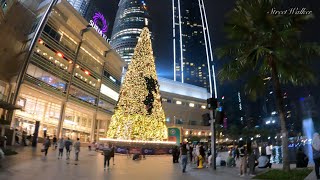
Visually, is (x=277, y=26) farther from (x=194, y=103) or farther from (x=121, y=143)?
(x=194, y=103)

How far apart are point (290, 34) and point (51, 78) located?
140 feet

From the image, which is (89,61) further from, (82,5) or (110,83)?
(82,5)

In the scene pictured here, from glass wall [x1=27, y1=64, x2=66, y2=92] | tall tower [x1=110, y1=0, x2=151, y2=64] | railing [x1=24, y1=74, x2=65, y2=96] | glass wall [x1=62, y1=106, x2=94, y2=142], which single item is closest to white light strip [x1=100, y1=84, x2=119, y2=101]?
glass wall [x1=62, y1=106, x2=94, y2=142]

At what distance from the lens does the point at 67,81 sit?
50.8 meters

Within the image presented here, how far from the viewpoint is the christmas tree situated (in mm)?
27312

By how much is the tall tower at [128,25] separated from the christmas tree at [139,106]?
110062 millimetres

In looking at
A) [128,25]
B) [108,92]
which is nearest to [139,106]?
[108,92]

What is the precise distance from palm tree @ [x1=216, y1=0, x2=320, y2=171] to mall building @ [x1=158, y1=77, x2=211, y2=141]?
83943 millimetres

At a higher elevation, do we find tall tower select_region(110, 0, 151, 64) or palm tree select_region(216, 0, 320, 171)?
tall tower select_region(110, 0, 151, 64)

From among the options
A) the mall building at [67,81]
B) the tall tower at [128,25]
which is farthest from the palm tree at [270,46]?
the tall tower at [128,25]

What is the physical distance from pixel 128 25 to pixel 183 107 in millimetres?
66719

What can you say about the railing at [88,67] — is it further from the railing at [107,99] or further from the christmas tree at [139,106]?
the christmas tree at [139,106]

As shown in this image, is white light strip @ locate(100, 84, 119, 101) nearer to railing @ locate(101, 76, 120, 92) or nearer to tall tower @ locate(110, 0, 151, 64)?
railing @ locate(101, 76, 120, 92)

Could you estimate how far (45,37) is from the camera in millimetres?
44438
